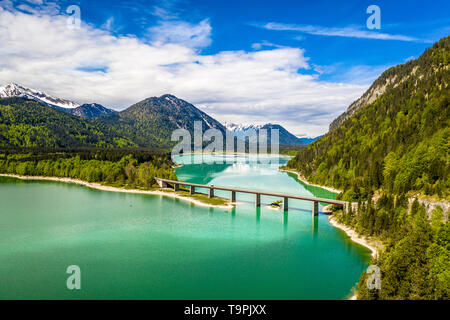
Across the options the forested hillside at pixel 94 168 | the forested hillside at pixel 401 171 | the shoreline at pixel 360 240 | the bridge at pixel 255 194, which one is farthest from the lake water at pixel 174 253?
the forested hillside at pixel 94 168

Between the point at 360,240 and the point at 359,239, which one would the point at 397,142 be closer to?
the point at 359,239

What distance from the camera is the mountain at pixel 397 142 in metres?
57.3

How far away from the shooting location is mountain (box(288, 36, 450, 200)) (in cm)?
5731

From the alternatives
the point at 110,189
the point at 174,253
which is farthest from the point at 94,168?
the point at 174,253

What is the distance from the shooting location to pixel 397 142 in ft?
271

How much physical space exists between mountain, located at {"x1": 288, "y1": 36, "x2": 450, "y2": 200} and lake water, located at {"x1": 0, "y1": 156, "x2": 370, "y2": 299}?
16.1m

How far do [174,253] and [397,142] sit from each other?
68223 millimetres

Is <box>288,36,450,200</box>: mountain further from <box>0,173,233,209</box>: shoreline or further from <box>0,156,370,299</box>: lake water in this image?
<box>0,173,233,209</box>: shoreline

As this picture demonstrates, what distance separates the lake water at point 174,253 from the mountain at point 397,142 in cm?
1606

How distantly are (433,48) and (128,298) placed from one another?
145m

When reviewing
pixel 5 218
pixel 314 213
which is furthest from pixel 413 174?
pixel 5 218

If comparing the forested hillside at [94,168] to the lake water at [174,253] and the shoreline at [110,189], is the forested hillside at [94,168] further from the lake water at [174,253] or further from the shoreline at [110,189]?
the lake water at [174,253]

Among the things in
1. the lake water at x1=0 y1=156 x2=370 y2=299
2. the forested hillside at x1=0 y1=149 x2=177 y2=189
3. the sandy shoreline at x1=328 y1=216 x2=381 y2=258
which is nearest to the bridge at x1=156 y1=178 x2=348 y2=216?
the lake water at x1=0 y1=156 x2=370 y2=299
